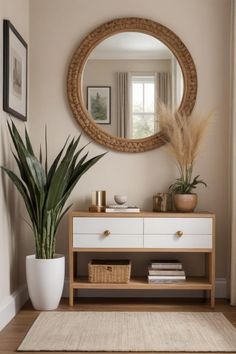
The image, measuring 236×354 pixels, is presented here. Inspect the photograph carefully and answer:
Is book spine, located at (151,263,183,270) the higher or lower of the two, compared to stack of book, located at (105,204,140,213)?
lower

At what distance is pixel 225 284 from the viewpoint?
389 centimetres

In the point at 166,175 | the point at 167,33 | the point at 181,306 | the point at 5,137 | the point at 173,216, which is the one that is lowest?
the point at 181,306

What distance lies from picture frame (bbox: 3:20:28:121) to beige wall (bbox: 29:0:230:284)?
0.24 meters

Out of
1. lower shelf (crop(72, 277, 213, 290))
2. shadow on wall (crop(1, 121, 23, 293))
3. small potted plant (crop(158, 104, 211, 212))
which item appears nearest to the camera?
shadow on wall (crop(1, 121, 23, 293))

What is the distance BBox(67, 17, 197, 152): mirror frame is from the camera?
3.88 meters

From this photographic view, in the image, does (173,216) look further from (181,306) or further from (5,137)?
(5,137)

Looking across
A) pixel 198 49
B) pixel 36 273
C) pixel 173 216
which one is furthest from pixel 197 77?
pixel 36 273

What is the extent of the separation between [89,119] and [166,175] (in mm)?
728

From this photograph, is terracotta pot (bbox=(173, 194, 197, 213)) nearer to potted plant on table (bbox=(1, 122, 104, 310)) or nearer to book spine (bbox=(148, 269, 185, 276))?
book spine (bbox=(148, 269, 185, 276))

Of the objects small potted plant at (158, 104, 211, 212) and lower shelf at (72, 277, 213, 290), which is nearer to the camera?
lower shelf at (72, 277, 213, 290)

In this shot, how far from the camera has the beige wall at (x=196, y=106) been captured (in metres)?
3.91

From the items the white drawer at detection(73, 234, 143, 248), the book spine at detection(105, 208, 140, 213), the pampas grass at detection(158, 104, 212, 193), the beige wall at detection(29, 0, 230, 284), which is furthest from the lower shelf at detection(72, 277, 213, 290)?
the pampas grass at detection(158, 104, 212, 193)

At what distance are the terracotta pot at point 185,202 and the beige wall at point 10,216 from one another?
3.77 feet

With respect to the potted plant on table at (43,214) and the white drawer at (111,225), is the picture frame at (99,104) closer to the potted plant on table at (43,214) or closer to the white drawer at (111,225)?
the potted plant on table at (43,214)
